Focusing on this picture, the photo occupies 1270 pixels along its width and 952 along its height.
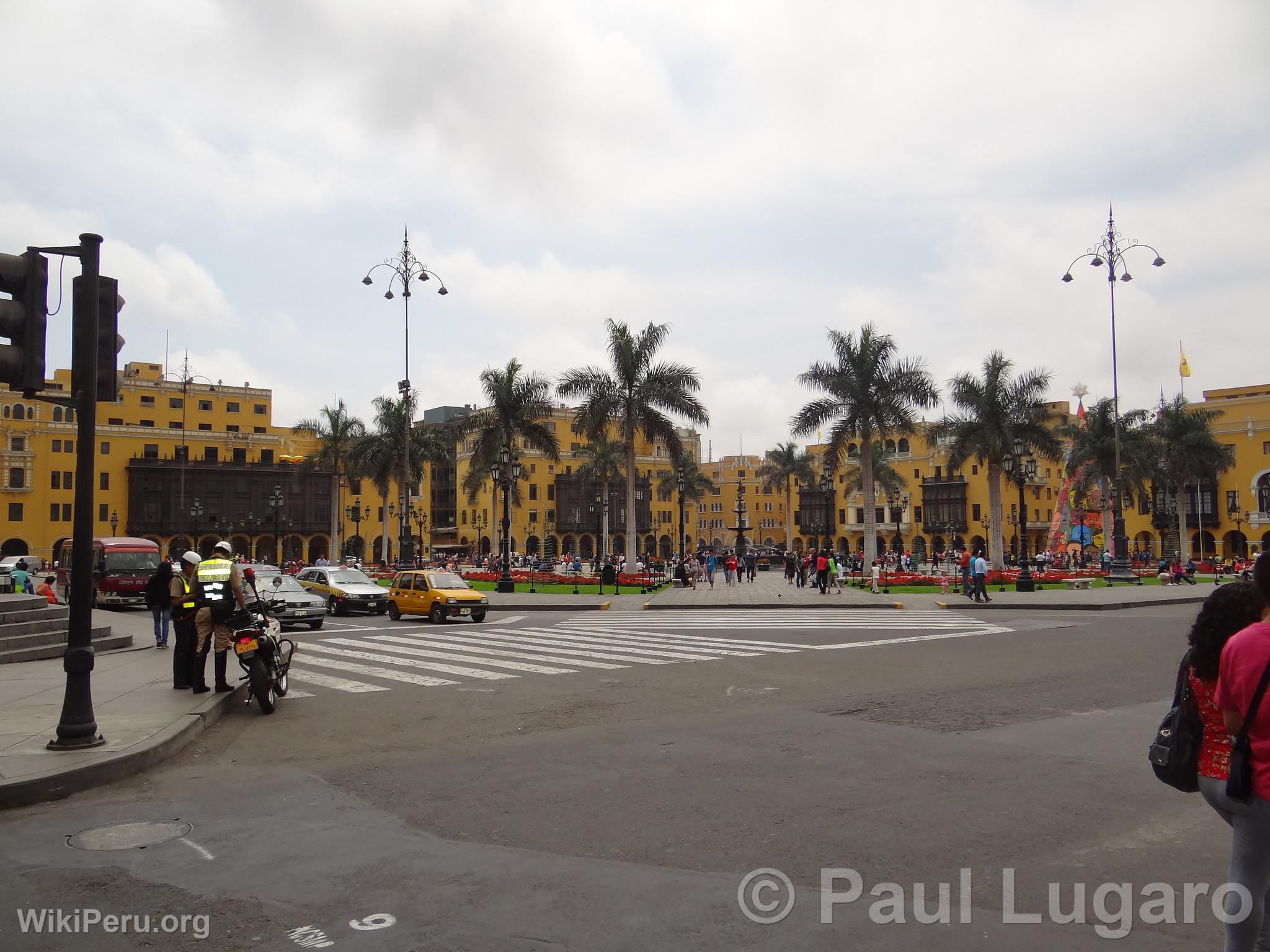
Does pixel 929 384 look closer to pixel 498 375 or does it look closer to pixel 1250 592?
pixel 498 375

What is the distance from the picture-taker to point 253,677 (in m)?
10.6

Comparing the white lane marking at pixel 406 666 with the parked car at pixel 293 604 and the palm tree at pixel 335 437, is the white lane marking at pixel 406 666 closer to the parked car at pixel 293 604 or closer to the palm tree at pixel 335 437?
the parked car at pixel 293 604

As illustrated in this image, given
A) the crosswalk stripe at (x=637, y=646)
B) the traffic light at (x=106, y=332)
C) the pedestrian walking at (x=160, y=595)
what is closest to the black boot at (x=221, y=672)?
the traffic light at (x=106, y=332)

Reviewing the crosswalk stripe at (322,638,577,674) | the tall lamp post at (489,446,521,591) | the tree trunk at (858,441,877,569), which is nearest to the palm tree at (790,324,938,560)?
the tree trunk at (858,441,877,569)

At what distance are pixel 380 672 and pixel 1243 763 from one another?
→ 12596 mm

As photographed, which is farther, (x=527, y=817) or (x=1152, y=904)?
(x=527, y=817)

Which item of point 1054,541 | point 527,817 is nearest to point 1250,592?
point 527,817

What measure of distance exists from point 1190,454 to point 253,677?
240ft

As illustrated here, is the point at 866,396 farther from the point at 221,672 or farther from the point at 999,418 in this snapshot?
the point at 221,672

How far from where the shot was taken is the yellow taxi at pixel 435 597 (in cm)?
2397

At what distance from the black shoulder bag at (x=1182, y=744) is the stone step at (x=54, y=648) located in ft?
50.1

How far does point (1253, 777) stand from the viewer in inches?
131

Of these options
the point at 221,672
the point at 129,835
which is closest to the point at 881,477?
the point at 221,672

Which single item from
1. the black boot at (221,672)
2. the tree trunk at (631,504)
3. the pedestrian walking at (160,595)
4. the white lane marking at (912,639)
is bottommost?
the white lane marking at (912,639)
